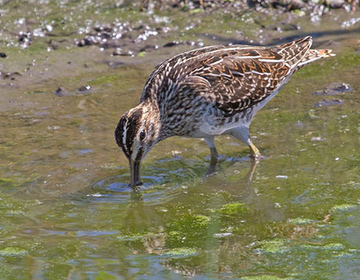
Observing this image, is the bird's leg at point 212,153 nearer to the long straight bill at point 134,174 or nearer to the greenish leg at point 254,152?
the greenish leg at point 254,152

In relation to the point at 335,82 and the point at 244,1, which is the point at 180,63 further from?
the point at 244,1

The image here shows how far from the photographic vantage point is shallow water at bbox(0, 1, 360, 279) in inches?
218

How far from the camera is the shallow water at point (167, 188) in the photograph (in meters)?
5.53

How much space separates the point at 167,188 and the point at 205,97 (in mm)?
1187

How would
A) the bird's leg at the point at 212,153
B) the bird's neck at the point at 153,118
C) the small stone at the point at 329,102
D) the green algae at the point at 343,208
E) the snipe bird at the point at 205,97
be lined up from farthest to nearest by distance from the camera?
1. the small stone at the point at 329,102
2. the bird's leg at the point at 212,153
3. the snipe bird at the point at 205,97
4. the bird's neck at the point at 153,118
5. the green algae at the point at 343,208

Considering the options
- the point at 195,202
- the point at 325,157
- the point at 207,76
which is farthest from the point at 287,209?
the point at 207,76

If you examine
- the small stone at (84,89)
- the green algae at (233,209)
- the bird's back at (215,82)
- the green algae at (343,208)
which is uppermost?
the bird's back at (215,82)

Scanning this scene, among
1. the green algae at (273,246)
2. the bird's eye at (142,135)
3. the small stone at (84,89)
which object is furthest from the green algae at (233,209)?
the small stone at (84,89)

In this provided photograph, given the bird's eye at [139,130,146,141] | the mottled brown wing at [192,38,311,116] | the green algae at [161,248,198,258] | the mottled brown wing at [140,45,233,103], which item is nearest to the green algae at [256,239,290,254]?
the green algae at [161,248,198,258]

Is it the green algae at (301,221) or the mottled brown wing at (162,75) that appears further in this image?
the mottled brown wing at (162,75)

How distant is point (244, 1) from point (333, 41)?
82.4 inches

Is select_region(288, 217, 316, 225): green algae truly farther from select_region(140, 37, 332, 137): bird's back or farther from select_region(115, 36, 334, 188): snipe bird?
select_region(140, 37, 332, 137): bird's back

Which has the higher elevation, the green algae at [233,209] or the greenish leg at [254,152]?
the greenish leg at [254,152]

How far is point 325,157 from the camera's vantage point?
7742 millimetres
